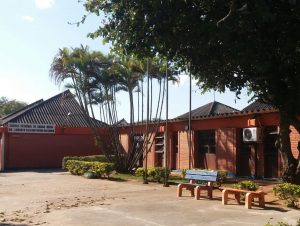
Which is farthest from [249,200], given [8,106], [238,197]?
[8,106]

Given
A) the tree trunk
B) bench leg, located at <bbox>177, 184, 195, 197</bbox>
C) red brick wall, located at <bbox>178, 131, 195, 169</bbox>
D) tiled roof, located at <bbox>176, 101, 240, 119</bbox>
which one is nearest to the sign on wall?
tiled roof, located at <bbox>176, 101, 240, 119</bbox>

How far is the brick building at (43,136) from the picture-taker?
3262 cm

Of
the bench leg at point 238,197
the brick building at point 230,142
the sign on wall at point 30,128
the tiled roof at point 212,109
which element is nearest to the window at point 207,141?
the brick building at point 230,142

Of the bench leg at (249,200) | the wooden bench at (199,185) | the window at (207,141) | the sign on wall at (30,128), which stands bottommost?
the bench leg at (249,200)

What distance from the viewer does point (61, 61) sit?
27109 millimetres

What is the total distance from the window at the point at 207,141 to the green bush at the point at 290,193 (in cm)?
1207

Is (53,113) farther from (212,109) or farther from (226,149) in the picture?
(226,149)

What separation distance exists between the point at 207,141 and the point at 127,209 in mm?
14024

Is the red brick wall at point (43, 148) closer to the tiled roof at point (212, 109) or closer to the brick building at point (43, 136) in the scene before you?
the brick building at point (43, 136)

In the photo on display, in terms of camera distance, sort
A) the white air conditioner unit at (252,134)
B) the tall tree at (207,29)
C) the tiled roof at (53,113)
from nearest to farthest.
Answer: the tall tree at (207,29)
the white air conditioner unit at (252,134)
the tiled roof at (53,113)

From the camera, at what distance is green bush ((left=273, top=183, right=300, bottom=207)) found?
41.4ft

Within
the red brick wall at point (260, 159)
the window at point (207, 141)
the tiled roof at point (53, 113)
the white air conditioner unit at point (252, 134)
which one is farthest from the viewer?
the tiled roof at point (53, 113)

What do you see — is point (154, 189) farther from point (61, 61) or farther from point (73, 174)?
point (61, 61)

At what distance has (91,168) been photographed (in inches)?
975
